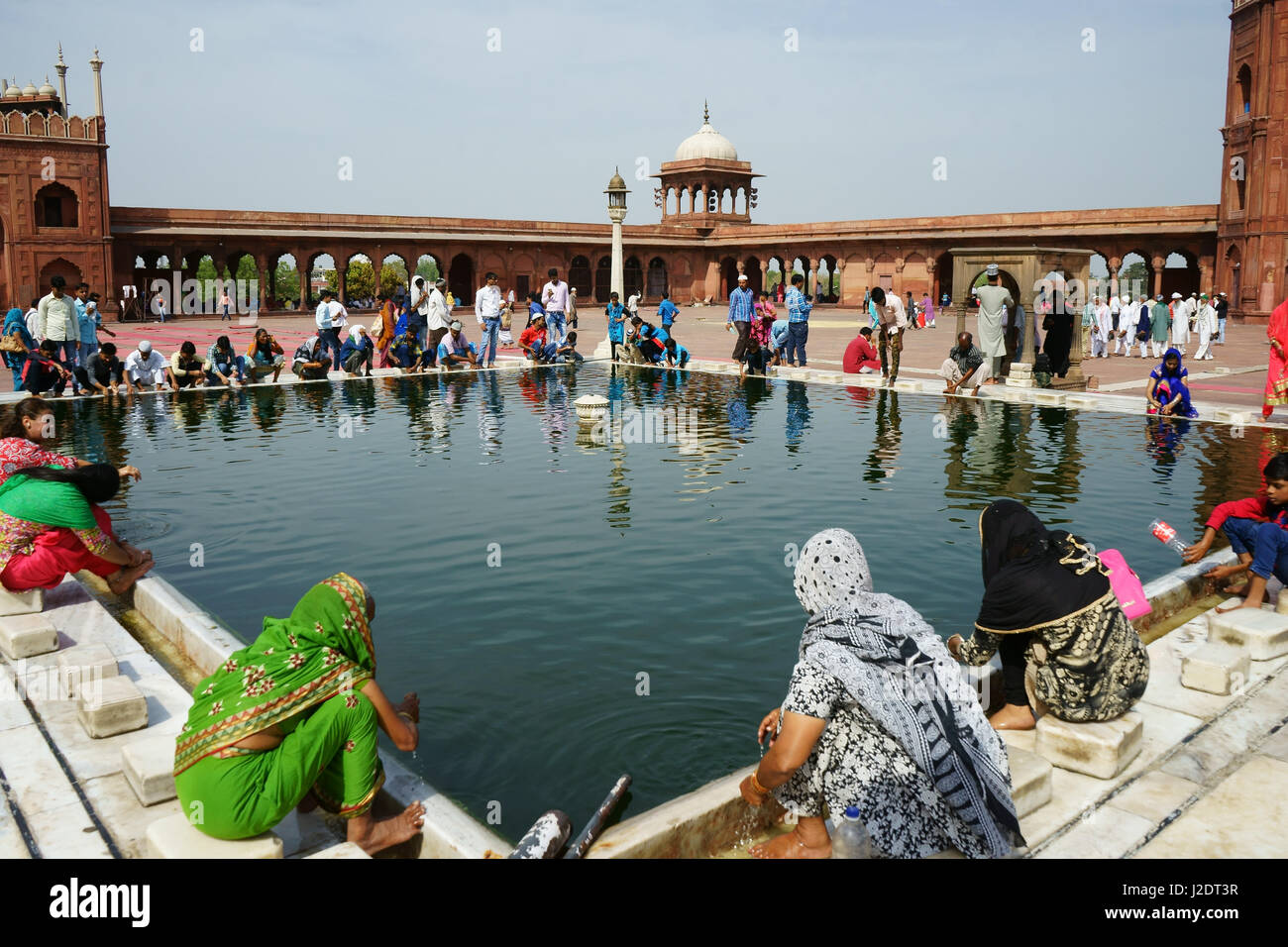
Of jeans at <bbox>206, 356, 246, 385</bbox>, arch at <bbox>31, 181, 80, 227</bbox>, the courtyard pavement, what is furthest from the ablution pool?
arch at <bbox>31, 181, 80, 227</bbox>

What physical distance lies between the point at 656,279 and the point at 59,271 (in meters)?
21.7

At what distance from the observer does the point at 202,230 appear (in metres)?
32.6

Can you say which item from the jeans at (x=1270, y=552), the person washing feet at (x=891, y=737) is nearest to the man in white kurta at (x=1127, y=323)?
the jeans at (x=1270, y=552)

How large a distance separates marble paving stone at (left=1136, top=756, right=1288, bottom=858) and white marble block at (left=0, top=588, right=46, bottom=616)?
4.51 metres

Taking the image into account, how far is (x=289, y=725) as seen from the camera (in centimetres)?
273

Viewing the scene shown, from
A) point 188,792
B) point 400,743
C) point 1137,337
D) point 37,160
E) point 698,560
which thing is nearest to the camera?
point 188,792

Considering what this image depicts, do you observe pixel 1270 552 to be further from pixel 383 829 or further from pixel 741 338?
pixel 741 338

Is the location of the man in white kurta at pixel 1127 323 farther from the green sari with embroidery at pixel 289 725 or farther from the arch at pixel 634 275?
the arch at pixel 634 275

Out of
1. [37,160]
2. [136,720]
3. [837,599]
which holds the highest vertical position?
[37,160]

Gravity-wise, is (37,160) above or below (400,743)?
above

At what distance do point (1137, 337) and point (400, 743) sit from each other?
70.5 ft

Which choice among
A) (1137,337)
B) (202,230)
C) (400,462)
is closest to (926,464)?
(400,462)
